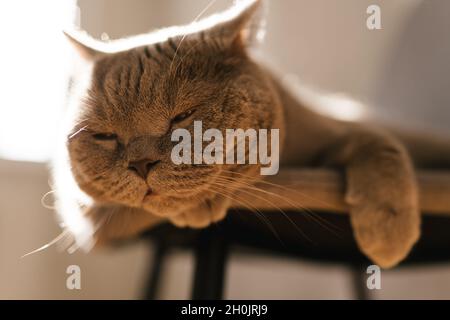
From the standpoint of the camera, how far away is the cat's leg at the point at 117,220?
850 mm

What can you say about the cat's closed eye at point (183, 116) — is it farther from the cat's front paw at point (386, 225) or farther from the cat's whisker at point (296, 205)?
the cat's front paw at point (386, 225)

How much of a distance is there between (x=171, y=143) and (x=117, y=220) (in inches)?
10.0

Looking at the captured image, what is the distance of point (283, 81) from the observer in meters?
1.08

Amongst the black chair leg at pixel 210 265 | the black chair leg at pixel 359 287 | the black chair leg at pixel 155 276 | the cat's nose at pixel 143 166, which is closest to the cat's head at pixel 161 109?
the cat's nose at pixel 143 166

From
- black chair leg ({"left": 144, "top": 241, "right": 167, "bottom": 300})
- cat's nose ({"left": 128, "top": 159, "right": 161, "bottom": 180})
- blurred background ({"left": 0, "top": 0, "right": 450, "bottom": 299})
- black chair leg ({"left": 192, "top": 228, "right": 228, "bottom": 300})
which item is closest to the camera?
cat's nose ({"left": 128, "top": 159, "right": 161, "bottom": 180})

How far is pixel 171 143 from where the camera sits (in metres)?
0.72

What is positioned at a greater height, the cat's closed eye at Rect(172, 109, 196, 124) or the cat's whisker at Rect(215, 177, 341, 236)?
the cat's closed eye at Rect(172, 109, 196, 124)

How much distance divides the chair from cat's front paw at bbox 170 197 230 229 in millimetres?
34

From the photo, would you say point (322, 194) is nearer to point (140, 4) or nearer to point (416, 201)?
point (416, 201)

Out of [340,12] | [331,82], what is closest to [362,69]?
[331,82]

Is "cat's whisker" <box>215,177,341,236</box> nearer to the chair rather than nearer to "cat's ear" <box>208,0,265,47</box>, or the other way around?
the chair

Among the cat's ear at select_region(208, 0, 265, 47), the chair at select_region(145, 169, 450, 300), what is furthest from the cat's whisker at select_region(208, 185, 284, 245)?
the cat's ear at select_region(208, 0, 265, 47)

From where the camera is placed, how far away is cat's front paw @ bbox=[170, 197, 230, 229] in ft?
2.49

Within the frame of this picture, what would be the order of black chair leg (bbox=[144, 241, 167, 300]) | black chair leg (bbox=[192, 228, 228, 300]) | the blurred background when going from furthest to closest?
black chair leg (bbox=[144, 241, 167, 300]), the blurred background, black chair leg (bbox=[192, 228, 228, 300])
